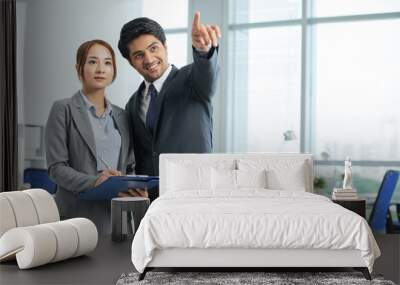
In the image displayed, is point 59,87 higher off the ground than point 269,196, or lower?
higher

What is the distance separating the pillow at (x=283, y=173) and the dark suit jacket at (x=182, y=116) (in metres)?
0.76

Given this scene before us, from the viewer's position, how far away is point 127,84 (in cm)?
688

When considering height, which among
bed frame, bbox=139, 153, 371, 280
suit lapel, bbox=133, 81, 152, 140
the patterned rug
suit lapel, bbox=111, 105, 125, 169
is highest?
suit lapel, bbox=133, 81, 152, 140

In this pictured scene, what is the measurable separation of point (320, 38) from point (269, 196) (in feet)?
8.16

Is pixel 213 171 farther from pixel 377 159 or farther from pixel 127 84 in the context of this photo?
pixel 377 159

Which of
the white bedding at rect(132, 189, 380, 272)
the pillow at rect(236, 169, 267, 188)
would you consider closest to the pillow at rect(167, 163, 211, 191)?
the pillow at rect(236, 169, 267, 188)

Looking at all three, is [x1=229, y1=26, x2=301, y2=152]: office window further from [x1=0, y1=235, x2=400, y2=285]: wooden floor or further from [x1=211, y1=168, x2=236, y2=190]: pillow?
[x1=0, y1=235, x2=400, y2=285]: wooden floor

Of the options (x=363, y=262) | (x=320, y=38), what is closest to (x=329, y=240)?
(x=363, y=262)

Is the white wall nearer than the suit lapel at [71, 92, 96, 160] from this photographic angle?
No

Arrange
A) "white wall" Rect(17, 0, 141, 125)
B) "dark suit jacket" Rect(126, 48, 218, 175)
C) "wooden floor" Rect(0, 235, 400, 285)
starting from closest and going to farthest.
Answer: "wooden floor" Rect(0, 235, 400, 285), "dark suit jacket" Rect(126, 48, 218, 175), "white wall" Rect(17, 0, 141, 125)

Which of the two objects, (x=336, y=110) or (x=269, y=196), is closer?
(x=269, y=196)

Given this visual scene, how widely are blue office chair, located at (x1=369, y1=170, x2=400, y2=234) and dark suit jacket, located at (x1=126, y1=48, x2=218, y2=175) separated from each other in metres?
1.88

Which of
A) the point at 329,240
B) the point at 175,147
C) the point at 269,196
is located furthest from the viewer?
the point at 175,147

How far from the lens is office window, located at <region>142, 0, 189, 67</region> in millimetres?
6793
